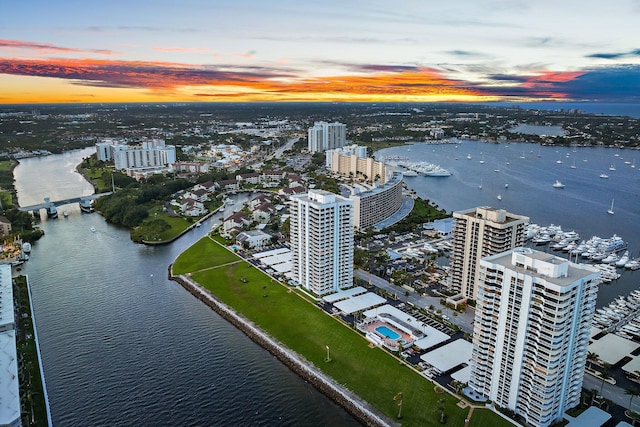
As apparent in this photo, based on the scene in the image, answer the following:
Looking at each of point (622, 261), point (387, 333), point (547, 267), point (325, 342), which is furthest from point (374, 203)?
point (547, 267)

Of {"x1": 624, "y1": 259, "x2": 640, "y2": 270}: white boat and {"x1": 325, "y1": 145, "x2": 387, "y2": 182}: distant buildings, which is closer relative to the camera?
{"x1": 624, "y1": 259, "x2": 640, "y2": 270}: white boat

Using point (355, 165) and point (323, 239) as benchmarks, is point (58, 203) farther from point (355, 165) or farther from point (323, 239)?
point (355, 165)

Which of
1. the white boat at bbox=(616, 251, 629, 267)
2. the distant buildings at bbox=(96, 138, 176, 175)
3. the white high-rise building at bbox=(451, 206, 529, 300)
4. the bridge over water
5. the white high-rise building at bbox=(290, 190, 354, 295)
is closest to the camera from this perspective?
the white high-rise building at bbox=(451, 206, 529, 300)

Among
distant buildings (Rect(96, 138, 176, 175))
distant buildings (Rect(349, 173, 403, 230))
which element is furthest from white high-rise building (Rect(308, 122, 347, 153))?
distant buildings (Rect(349, 173, 403, 230))

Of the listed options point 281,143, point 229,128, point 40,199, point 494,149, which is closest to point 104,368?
point 40,199

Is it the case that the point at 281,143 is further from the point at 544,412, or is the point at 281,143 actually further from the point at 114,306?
the point at 544,412

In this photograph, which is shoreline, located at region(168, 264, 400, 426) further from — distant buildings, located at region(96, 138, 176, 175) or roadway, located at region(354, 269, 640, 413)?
distant buildings, located at region(96, 138, 176, 175)

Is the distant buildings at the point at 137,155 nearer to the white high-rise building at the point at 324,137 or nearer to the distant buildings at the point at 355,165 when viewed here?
the distant buildings at the point at 355,165
